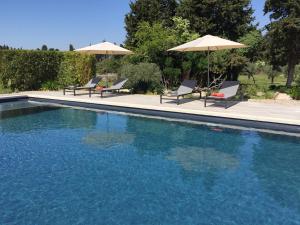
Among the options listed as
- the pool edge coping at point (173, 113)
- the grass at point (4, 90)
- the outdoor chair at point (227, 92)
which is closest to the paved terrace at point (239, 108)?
the pool edge coping at point (173, 113)

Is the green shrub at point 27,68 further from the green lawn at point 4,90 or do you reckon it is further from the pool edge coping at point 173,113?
the pool edge coping at point 173,113

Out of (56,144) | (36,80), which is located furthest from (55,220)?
(36,80)

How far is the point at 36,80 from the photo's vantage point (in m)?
18.9

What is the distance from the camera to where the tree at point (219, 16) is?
71.5 ft

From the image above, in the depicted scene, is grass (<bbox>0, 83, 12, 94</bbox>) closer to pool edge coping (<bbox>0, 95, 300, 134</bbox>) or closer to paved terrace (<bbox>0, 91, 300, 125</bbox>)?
pool edge coping (<bbox>0, 95, 300, 134</bbox>)

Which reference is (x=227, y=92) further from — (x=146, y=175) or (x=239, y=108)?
(x=146, y=175)

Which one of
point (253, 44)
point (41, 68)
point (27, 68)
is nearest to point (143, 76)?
point (41, 68)

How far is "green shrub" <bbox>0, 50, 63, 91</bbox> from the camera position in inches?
701

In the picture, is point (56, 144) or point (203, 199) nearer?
Result: point (203, 199)

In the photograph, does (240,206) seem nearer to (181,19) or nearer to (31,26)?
(181,19)

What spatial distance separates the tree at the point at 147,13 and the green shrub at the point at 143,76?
12.0m

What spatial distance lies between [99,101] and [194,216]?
32.1ft

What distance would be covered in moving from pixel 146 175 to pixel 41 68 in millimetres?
14374

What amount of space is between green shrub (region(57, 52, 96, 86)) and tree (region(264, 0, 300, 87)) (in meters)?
11.2
